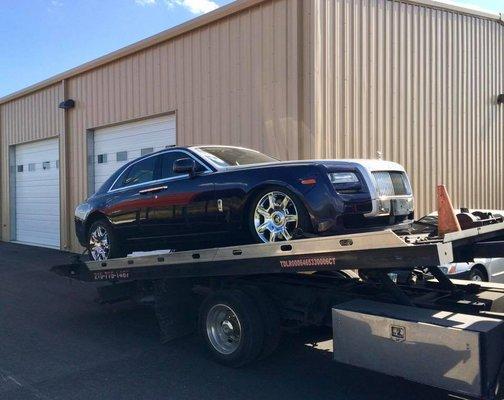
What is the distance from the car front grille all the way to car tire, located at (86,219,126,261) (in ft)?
12.0

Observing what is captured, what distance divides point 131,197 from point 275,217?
238 centimetres

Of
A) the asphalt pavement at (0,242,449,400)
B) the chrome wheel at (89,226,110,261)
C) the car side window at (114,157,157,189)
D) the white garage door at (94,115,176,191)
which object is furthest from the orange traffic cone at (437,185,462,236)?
the white garage door at (94,115,176,191)

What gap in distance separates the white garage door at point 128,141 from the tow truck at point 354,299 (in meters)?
6.85

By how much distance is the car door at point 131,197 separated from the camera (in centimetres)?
680

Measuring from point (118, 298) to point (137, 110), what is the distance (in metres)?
7.87

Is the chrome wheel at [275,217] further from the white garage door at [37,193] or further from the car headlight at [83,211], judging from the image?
the white garage door at [37,193]

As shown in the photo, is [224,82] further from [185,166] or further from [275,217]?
[275,217]

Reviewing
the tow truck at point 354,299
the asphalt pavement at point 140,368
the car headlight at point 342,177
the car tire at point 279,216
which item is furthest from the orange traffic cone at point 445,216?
the asphalt pavement at point 140,368

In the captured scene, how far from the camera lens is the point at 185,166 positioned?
604cm

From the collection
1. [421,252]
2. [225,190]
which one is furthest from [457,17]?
[421,252]

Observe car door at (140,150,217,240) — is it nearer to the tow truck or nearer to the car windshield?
the car windshield

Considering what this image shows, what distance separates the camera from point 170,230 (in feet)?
21.0

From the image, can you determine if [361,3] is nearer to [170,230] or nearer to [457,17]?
[457,17]

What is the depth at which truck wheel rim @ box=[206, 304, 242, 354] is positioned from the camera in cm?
571
